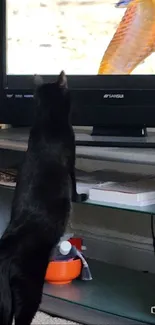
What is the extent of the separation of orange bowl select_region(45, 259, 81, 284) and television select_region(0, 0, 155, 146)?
1.38ft

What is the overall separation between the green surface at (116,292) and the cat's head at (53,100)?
0.57 metres

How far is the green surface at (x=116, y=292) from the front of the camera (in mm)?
1953

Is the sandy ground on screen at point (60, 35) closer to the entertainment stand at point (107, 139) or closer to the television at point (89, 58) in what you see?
the television at point (89, 58)

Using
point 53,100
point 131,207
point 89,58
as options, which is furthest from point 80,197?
point 89,58

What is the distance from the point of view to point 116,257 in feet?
7.92

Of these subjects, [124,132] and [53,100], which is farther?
[124,132]

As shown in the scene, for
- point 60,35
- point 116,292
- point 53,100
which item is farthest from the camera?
point 60,35

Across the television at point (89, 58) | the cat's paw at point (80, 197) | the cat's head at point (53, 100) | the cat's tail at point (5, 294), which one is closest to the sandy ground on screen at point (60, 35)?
the television at point (89, 58)

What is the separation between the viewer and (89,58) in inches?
84.6

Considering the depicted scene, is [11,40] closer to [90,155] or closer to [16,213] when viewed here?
[90,155]

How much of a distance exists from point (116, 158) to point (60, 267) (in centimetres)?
Result: 44

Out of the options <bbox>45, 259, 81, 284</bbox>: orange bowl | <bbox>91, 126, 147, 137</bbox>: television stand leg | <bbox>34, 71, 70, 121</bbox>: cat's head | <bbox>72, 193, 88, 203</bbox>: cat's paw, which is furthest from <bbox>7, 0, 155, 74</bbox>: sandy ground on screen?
<bbox>45, 259, 81, 284</bbox>: orange bowl

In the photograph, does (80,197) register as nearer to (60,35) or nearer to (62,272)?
(62,272)

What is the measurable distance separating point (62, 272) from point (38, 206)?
1.37 ft
